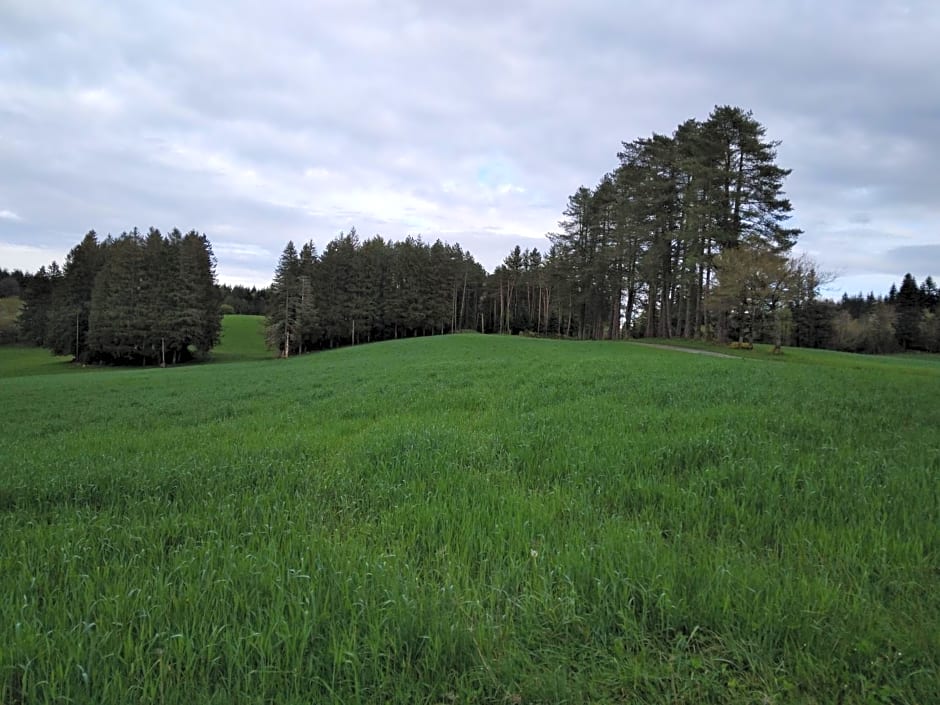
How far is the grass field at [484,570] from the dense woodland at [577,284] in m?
28.2

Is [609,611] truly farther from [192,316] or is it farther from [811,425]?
[192,316]

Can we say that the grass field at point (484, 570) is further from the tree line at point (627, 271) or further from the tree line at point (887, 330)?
the tree line at point (887, 330)

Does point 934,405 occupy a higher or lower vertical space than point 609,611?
higher

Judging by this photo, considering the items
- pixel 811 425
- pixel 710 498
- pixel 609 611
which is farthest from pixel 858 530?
pixel 811 425

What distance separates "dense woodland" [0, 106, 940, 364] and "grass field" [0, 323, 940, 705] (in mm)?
28230

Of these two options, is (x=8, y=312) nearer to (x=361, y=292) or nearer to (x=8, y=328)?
(x=8, y=328)

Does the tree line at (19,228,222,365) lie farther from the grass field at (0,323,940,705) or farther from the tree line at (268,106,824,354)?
the grass field at (0,323,940,705)

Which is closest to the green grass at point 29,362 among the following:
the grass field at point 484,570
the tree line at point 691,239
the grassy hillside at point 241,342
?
the grassy hillside at point 241,342

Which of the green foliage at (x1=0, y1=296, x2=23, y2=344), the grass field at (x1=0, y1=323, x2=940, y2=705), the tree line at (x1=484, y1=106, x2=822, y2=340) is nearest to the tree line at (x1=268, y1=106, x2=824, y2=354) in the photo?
the tree line at (x1=484, y1=106, x2=822, y2=340)

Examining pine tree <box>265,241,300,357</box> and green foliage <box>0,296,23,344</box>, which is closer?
pine tree <box>265,241,300,357</box>

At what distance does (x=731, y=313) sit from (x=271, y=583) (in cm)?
3548

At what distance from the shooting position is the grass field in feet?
6.52

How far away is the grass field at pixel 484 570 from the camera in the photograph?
1.99 meters

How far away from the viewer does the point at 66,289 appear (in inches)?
2035
